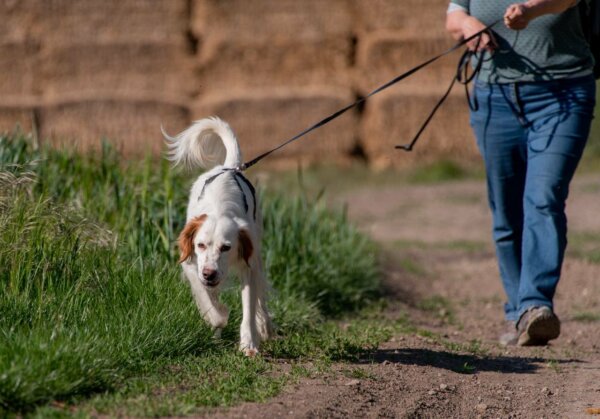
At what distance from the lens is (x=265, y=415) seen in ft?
12.6

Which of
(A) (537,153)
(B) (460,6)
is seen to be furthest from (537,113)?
(B) (460,6)

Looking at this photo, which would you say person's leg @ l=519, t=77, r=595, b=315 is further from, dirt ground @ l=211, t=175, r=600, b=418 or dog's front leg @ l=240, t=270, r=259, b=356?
dog's front leg @ l=240, t=270, r=259, b=356

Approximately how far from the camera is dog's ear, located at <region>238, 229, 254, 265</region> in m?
4.58

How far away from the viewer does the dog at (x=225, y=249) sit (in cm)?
443

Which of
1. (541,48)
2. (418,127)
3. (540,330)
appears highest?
(541,48)

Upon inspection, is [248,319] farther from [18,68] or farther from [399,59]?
[18,68]

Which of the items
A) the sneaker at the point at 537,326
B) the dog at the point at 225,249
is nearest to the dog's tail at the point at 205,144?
the dog at the point at 225,249

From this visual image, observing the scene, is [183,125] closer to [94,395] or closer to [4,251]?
[4,251]

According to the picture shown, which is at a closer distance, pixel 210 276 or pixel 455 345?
pixel 210 276

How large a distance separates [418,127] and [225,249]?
9253 millimetres

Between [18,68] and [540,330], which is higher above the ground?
[18,68]

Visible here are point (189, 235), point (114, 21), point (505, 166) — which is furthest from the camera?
point (114, 21)

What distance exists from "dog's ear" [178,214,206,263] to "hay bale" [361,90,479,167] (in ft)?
29.5

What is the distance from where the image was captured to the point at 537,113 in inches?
219
